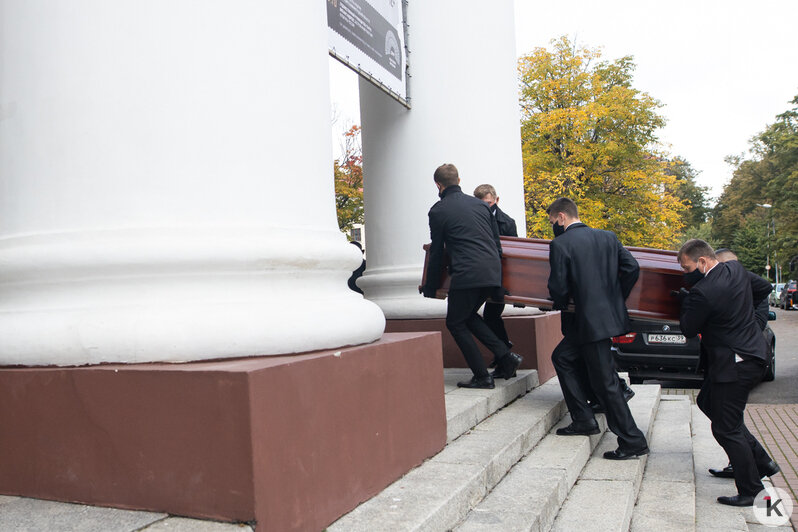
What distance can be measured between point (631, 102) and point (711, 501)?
26.4 meters

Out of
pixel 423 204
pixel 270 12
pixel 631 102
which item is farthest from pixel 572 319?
pixel 631 102

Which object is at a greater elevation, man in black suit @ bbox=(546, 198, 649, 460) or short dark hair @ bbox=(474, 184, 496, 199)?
short dark hair @ bbox=(474, 184, 496, 199)

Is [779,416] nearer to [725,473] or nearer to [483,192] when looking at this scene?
[725,473]

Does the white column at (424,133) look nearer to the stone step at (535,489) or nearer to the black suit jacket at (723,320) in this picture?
the stone step at (535,489)

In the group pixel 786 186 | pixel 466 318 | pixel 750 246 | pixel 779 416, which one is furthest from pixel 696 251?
pixel 750 246

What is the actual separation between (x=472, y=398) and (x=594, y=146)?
2502cm

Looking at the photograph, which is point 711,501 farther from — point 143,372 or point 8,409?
point 8,409

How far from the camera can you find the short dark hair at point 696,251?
187 inches

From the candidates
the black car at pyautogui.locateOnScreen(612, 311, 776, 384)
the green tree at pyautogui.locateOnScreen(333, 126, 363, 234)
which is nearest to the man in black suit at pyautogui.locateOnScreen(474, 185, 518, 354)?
the black car at pyautogui.locateOnScreen(612, 311, 776, 384)

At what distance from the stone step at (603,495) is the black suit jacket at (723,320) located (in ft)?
2.67

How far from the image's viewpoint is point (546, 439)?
5289 mm

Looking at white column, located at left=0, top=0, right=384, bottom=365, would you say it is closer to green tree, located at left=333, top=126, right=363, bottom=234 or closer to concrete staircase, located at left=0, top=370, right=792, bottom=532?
concrete staircase, located at left=0, top=370, right=792, bottom=532

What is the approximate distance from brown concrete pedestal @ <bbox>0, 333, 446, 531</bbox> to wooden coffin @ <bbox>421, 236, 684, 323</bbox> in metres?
2.82

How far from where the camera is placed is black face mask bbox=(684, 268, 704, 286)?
4957 mm
